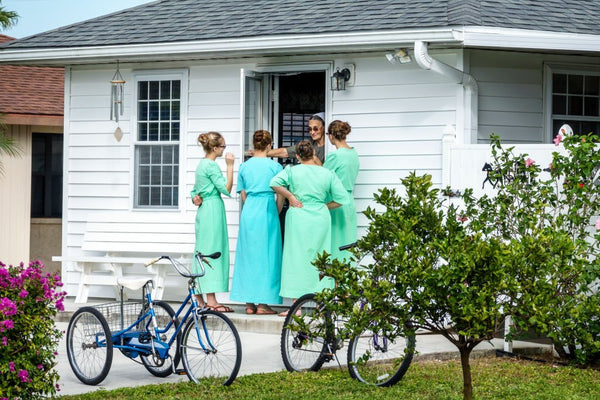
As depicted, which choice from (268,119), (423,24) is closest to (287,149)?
(268,119)

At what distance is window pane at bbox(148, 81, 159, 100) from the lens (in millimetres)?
12867

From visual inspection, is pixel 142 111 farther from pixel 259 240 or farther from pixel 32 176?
pixel 32 176

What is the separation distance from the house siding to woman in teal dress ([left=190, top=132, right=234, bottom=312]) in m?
0.99

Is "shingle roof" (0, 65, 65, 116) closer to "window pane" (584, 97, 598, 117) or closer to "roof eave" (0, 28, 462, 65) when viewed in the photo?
"roof eave" (0, 28, 462, 65)

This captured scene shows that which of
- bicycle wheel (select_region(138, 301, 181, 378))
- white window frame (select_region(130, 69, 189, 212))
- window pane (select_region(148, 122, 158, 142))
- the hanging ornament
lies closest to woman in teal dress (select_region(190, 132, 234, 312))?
white window frame (select_region(130, 69, 189, 212))

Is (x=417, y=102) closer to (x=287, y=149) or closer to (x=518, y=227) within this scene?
(x=287, y=149)

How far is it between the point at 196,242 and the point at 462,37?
355 centimetres

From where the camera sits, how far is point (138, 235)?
41.7 ft

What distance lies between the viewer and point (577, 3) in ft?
40.6

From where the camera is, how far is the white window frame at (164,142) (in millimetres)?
12672

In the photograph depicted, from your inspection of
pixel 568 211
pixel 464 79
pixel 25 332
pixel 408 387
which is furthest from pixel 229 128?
pixel 25 332

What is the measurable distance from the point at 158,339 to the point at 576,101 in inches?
243

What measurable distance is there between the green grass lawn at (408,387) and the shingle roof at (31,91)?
32.1ft

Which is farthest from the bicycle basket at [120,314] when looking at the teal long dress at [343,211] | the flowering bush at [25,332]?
the teal long dress at [343,211]
